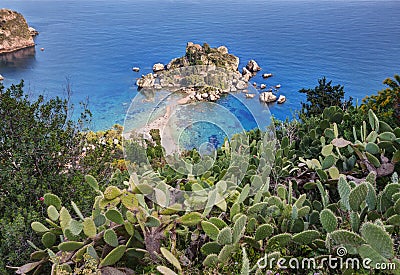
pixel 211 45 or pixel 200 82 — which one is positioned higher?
pixel 211 45

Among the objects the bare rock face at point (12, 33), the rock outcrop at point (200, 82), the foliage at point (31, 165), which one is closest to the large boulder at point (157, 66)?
the bare rock face at point (12, 33)

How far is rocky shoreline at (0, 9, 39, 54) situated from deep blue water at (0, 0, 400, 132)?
1.39m

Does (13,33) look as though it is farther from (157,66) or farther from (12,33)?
(157,66)

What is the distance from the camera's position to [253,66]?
1142 inches

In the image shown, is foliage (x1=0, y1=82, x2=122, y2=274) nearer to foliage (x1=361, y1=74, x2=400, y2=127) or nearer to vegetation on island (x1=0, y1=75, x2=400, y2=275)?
vegetation on island (x1=0, y1=75, x2=400, y2=275)

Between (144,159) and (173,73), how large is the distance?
0.43 metres

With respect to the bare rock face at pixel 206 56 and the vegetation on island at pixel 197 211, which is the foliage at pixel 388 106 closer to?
the vegetation on island at pixel 197 211

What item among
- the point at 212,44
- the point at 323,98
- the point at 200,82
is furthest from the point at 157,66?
the point at 200,82

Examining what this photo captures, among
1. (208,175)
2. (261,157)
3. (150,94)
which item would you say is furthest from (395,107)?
(150,94)

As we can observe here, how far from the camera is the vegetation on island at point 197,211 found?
1360mm

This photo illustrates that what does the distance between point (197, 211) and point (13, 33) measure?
39773 millimetres

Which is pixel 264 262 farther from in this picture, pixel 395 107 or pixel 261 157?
pixel 395 107

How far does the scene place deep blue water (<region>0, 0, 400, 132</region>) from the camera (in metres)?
25.8

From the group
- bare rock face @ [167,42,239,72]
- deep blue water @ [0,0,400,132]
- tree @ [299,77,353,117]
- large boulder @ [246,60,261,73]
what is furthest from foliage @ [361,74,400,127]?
large boulder @ [246,60,261,73]
